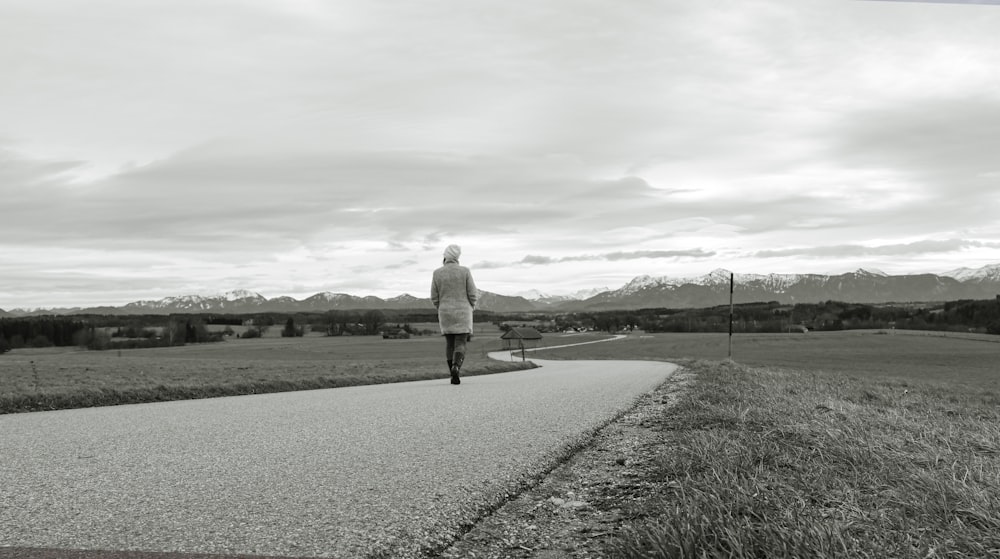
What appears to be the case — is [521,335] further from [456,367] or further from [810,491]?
[810,491]

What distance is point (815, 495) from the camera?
3.70m

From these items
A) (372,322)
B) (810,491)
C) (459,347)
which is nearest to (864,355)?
(459,347)

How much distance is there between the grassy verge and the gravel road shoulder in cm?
14

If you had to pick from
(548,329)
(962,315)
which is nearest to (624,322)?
(548,329)

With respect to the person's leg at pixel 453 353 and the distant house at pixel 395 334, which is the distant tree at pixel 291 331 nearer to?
the distant house at pixel 395 334

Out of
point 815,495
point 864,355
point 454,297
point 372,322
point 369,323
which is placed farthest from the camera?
point 372,322

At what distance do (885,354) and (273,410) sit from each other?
3784 inches

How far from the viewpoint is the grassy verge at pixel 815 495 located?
2857 mm

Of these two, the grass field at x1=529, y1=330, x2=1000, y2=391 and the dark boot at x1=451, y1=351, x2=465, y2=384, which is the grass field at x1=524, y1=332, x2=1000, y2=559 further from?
the grass field at x1=529, y1=330, x2=1000, y2=391

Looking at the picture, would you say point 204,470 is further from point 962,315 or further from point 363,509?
point 962,315

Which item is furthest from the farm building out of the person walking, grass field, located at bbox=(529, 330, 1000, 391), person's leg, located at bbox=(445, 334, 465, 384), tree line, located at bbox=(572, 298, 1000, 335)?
tree line, located at bbox=(572, 298, 1000, 335)

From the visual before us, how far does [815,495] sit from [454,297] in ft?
32.3

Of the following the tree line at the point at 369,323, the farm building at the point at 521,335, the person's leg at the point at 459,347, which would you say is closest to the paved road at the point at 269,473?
the person's leg at the point at 459,347

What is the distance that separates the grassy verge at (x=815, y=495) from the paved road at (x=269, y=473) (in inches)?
44.9
